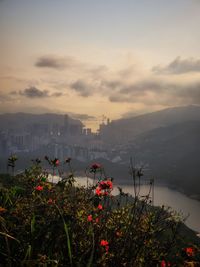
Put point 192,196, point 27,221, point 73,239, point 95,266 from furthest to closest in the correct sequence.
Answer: point 192,196, point 27,221, point 73,239, point 95,266

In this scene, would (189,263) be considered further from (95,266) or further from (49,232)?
(49,232)

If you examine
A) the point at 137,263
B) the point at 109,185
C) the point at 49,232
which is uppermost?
the point at 109,185

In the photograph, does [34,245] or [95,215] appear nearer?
[34,245]

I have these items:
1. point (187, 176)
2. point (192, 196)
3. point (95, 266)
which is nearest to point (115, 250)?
point (95, 266)

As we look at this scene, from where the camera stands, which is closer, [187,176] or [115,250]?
[115,250]

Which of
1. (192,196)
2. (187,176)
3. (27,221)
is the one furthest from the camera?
(187,176)

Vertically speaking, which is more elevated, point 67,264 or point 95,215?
point 95,215

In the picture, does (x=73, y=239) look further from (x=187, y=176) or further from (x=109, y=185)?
(x=187, y=176)

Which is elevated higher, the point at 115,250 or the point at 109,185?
the point at 109,185

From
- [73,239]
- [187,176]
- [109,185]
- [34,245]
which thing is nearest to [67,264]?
[73,239]
